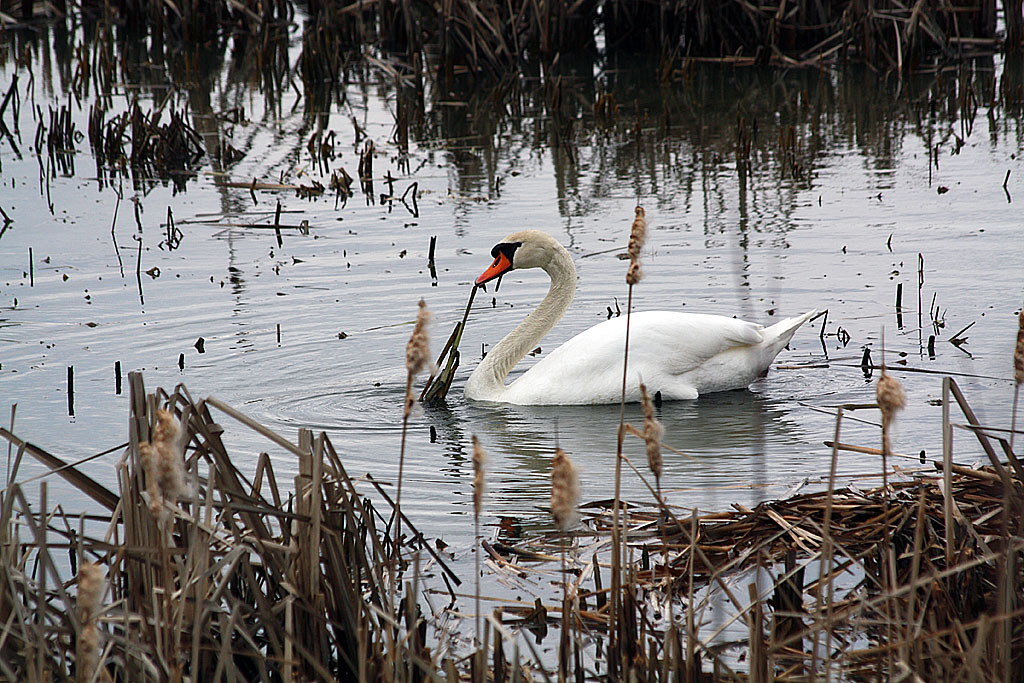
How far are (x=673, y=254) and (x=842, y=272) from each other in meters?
1.12

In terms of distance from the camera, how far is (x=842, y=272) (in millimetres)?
8078

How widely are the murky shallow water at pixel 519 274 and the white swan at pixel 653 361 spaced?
0.36 ft

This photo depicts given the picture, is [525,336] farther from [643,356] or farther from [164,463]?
[164,463]

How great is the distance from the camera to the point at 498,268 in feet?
22.7

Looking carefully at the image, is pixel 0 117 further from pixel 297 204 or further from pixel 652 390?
pixel 652 390

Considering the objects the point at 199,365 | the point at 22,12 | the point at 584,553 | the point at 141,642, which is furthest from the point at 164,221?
the point at 22,12

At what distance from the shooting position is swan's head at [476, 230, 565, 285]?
7000mm

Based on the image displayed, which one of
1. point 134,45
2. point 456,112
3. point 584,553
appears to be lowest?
point 584,553

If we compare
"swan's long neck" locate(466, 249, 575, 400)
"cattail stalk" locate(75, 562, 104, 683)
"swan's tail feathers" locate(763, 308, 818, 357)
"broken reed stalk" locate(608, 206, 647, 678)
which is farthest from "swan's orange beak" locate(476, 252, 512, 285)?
"cattail stalk" locate(75, 562, 104, 683)

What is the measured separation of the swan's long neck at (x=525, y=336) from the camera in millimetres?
6699

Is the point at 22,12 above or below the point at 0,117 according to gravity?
above

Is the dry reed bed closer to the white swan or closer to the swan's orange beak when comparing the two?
the white swan

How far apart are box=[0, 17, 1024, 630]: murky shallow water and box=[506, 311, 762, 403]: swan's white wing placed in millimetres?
124

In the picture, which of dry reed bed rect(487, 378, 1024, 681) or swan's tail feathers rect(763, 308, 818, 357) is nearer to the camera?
dry reed bed rect(487, 378, 1024, 681)
